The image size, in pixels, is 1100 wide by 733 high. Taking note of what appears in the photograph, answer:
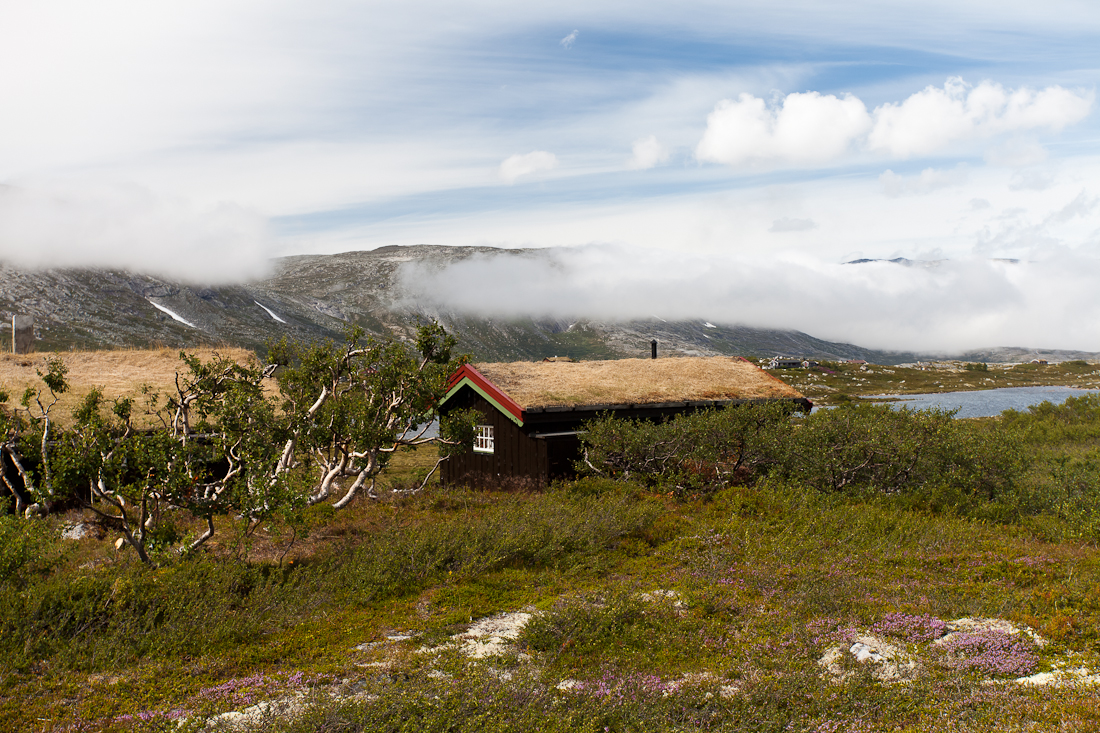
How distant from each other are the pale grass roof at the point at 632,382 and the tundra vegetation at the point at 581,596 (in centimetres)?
340

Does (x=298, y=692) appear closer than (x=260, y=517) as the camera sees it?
Yes

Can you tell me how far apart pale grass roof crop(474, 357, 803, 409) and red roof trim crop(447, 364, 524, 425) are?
0.72 feet


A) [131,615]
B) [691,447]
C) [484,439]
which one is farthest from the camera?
[484,439]

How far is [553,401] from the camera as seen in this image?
21203 millimetres

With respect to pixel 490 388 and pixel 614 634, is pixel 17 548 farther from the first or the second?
pixel 490 388

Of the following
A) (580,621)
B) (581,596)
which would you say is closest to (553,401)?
(581,596)

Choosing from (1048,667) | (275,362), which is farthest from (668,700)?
(275,362)

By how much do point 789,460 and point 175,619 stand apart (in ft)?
50.8

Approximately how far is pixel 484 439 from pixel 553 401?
3.19 metres

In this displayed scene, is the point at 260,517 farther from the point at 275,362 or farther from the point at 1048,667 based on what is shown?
the point at 1048,667

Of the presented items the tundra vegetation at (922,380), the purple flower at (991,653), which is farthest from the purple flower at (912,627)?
the tundra vegetation at (922,380)

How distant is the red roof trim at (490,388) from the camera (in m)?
20.7

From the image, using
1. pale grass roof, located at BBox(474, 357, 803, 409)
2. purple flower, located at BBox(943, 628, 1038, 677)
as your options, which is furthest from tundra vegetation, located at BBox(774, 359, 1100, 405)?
purple flower, located at BBox(943, 628, 1038, 677)

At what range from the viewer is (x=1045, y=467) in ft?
83.9
